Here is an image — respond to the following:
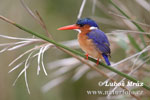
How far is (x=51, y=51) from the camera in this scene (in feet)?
10.9

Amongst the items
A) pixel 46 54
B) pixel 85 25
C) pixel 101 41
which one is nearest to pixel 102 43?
pixel 101 41

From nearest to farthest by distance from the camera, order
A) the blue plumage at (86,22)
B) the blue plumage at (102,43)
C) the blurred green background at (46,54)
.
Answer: the blue plumage at (102,43) < the blue plumage at (86,22) < the blurred green background at (46,54)

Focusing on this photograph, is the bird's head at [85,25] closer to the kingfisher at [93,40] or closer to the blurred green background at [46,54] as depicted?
the kingfisher at [93,40]

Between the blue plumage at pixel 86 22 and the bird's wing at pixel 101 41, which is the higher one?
the blue plumage at pixel 86 22

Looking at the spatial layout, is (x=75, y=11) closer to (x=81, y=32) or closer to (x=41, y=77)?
(x=41, y=77)

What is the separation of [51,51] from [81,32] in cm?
108

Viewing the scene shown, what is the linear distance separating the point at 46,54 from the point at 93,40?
50.6 inches

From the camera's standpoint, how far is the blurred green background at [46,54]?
3184mm

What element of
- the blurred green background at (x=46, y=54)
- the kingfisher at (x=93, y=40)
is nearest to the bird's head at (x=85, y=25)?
the kingfisher at (x=93, y=40)

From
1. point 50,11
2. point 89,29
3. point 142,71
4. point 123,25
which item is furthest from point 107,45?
point 50,11

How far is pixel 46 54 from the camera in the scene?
3387mm

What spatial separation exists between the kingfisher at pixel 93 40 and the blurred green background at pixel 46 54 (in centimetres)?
74

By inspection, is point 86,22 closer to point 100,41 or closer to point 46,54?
point 100,41

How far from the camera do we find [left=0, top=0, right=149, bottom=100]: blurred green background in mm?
3184
